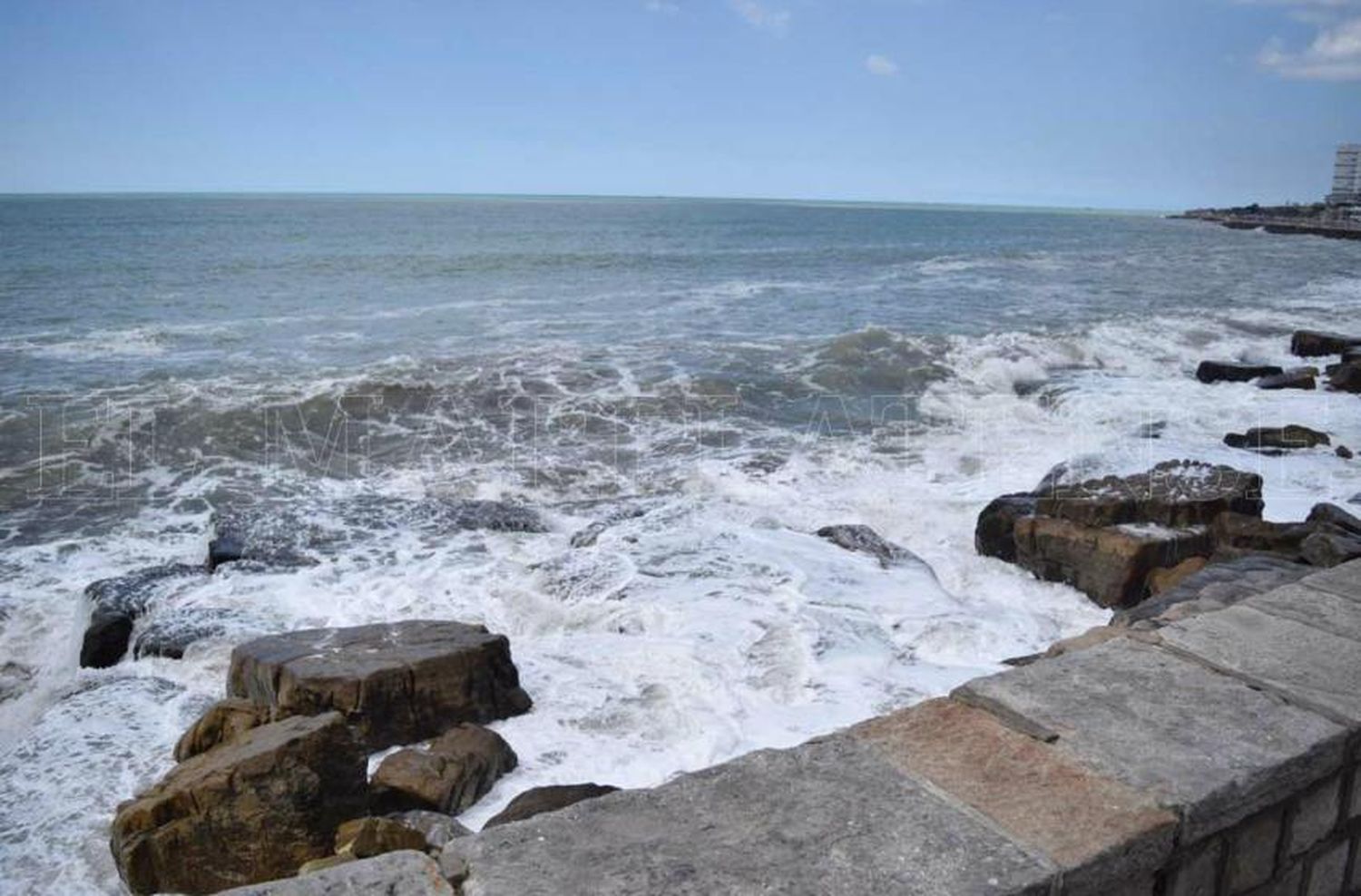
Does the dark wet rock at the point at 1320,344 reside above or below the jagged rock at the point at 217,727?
above

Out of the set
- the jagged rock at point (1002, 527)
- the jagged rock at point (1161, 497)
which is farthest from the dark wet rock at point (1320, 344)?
the jagged rock at point (1002, 527)

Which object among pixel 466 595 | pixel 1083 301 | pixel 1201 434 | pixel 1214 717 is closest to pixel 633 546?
pixel 466 595

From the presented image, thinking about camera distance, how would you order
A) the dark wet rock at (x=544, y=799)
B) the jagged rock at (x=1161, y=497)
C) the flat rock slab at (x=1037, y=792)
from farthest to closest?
the jagged rock at (x=1161, y=497) < the dark wet rock at (x=544, y=799) < the flat rock slab at (x=1037, y=792)

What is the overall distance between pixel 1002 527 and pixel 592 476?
→ 4.73m

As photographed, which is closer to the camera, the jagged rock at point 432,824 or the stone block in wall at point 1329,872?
the stone block in wall at point 1329,872

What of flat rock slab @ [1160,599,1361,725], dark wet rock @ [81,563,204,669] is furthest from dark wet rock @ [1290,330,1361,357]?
dark wet rock @ [81,563,204,669]

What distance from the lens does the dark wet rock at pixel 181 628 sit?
701 centimetres

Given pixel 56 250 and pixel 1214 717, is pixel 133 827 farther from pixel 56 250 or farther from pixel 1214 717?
pixel 56 250

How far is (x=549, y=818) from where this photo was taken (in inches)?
86.8

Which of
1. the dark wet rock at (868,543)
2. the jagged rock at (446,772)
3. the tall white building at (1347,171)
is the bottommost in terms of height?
the jagged rock at (446,772)

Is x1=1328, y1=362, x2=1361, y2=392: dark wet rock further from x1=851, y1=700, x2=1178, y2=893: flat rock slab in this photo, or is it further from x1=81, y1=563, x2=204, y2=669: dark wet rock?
x1=851, y1=700, x2=1178, y2=893: flat rock slab

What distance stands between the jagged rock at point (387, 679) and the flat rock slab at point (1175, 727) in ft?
12.1

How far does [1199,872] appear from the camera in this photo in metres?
2.30

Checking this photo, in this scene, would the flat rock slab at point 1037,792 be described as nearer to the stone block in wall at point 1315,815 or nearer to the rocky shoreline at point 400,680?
the stone block in wall at point 1315,815
